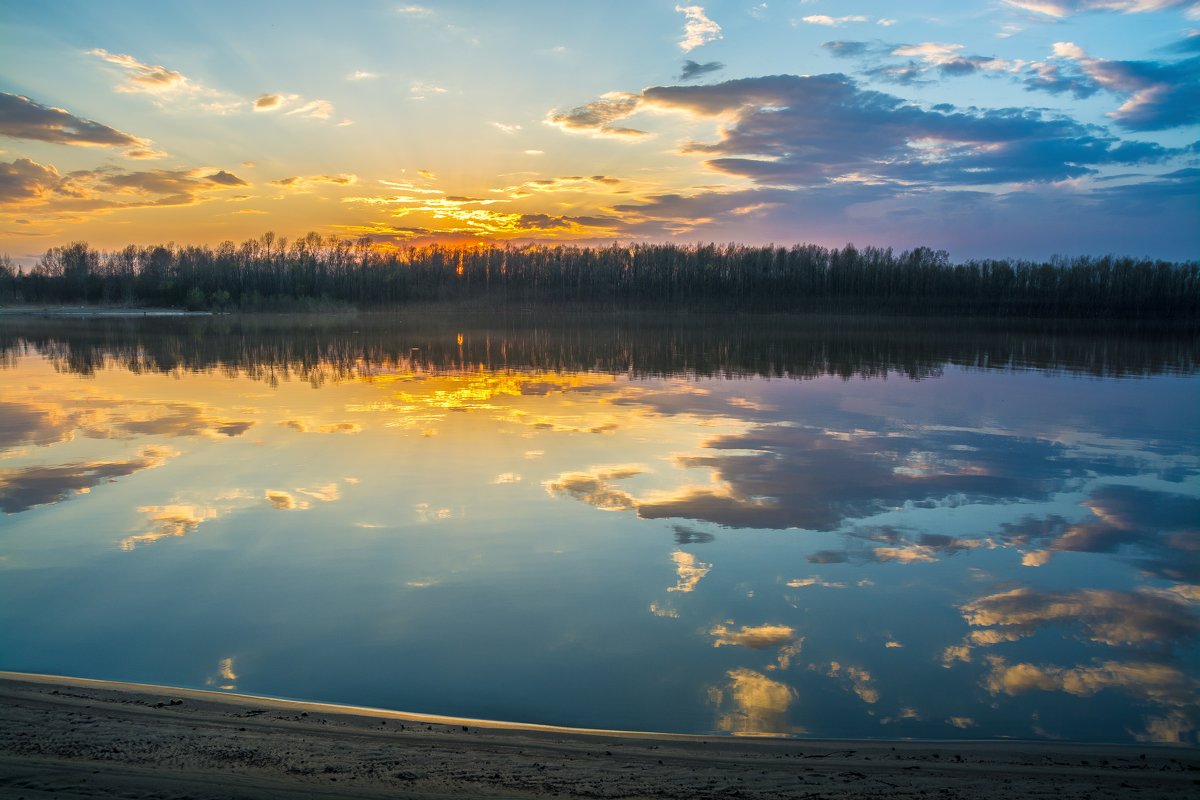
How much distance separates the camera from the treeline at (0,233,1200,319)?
4744 inches

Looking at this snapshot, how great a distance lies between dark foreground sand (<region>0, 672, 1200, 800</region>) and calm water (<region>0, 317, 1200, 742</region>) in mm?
395

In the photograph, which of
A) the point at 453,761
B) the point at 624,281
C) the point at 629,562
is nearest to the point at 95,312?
the point at 624,281

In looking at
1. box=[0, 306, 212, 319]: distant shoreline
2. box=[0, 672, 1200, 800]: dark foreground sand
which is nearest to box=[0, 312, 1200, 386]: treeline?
box=[0, 672, 1200, 800]: dark foreground sand

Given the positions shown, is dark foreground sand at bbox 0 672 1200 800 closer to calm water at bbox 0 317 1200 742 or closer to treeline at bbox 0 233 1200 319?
calm water at bbox 0 317 1200 742

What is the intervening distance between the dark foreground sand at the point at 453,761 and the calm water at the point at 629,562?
395 millimetres

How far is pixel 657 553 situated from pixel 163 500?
6.55m

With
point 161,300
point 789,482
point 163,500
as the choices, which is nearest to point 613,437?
point 789,482

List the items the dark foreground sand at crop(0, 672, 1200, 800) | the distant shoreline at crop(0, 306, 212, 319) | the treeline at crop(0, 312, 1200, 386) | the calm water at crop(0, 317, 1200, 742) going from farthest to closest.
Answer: the distant shoreline at crop(0, 306, 212, 319) → the treeline at crop(0, 312, 1200, 386) → the calm water at crop(0, 317, 1200, 742) → the dark foreground sand at crop(0, 672, 1200, 800)

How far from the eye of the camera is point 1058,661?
19.1 feet

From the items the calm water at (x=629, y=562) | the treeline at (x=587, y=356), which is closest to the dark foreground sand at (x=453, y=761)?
the calm water at (x=629, y=562)

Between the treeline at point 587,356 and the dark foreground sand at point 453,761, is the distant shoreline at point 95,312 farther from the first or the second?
the dark foreground sand at point 453,761

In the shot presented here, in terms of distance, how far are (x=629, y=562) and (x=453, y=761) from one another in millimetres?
3856

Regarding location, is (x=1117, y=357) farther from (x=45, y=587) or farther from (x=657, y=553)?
(x=45, y=587)

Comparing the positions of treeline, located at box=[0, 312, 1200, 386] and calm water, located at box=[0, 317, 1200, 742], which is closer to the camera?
calm water, located at box=[0, 317, 1200, 742]
